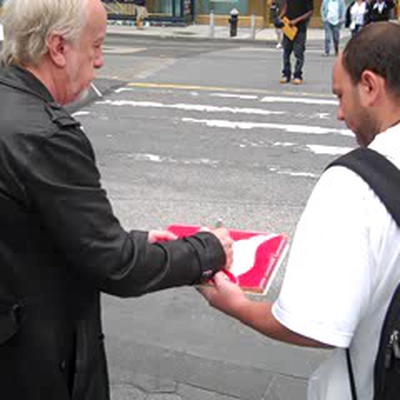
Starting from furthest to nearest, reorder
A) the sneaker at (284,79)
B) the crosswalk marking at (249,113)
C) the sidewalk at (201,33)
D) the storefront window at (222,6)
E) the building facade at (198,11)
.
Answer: the storefront window at (222,6), the building facade at (198,11), the sidewalk at (201,33), the sneaker at (284,79), the crosswalk marking at (249,113)

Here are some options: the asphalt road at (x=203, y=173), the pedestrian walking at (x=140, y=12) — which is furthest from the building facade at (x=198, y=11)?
the asphalt road at (x=203, y=173)

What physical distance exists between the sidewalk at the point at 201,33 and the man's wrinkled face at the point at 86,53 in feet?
68.5

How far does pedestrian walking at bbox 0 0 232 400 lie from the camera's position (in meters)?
1.66

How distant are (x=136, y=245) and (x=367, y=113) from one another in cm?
68

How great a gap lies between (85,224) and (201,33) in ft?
77.4

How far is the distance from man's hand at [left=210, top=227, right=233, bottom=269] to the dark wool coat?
0.08m

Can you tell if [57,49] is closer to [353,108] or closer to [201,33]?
[353,108]

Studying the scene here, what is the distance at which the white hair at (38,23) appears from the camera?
1.71 meters

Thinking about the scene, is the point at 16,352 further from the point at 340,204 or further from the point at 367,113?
the point at 367,113

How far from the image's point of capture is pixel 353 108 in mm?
1619

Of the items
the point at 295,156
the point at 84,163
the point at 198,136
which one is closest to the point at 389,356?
the point at 84,163

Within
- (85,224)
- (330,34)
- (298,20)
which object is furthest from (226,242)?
(330,34)

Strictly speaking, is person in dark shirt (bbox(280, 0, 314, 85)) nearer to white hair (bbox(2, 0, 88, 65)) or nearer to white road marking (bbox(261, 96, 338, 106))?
white road marking (bbox(261, 96, 338, 106))

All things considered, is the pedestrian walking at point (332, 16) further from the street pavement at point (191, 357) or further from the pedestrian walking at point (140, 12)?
the street pavement at point (191, 357)
